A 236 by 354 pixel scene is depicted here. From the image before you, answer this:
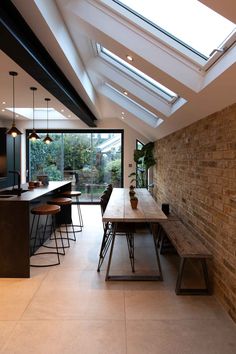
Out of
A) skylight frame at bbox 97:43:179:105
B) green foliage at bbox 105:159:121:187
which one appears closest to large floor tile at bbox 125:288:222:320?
skylight frame at bbox 97:43:179:105

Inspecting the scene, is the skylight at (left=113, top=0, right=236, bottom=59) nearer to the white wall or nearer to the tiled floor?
the tiled floor

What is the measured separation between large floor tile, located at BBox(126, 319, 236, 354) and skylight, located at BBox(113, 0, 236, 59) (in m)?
2.25

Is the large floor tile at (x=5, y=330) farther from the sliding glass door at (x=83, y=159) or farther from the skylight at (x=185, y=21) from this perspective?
the sliding glass door at (x=83, y=159)

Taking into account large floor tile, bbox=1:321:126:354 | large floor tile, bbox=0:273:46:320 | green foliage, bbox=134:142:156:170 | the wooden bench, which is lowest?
large floor tile, bbox=1:321:126:354

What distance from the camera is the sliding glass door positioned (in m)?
8.80

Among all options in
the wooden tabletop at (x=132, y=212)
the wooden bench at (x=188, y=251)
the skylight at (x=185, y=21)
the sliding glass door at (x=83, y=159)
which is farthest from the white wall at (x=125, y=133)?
the skylight at (x=185, y=21)

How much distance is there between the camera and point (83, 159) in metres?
8.84

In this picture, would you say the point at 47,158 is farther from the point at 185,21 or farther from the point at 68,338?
the point at 68,338

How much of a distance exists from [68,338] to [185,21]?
9.08 ft

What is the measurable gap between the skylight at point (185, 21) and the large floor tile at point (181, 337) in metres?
2.25

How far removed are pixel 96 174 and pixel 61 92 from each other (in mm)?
4981

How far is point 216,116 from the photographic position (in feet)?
9.21

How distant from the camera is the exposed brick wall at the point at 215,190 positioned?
7.98 feet

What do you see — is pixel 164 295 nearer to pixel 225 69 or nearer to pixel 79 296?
pixel 79 296
